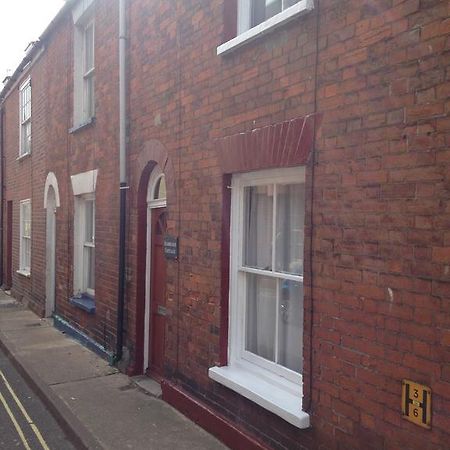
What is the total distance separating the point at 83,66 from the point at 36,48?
2.96 meters

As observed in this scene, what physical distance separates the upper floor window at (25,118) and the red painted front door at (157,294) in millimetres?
7474

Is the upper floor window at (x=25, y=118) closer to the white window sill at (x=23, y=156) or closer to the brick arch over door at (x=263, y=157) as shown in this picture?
the white window sill at (x=23, y=156)

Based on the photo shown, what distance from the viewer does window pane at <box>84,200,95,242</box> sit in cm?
911

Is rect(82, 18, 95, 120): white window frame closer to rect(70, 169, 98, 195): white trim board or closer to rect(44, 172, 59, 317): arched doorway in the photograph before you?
rect(70, 169, 98, 195): white trim board

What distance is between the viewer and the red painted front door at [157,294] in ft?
21.1

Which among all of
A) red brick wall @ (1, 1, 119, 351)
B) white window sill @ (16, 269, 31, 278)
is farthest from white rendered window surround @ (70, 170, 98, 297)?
white window sill @ (16, 269, 31, 278)

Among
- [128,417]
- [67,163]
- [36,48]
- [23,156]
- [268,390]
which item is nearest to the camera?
[268,390]

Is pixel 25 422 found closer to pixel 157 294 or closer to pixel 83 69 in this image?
pixel 157 294

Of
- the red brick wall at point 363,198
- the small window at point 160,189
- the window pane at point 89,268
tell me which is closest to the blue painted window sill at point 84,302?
the window pane at point 89,268

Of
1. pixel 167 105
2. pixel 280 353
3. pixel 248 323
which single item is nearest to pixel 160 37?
pixel 167 105

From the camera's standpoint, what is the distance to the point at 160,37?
6016 mm

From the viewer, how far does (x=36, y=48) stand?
11594mm

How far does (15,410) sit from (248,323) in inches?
117

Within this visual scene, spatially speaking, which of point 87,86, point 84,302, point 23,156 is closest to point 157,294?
point 84,302
